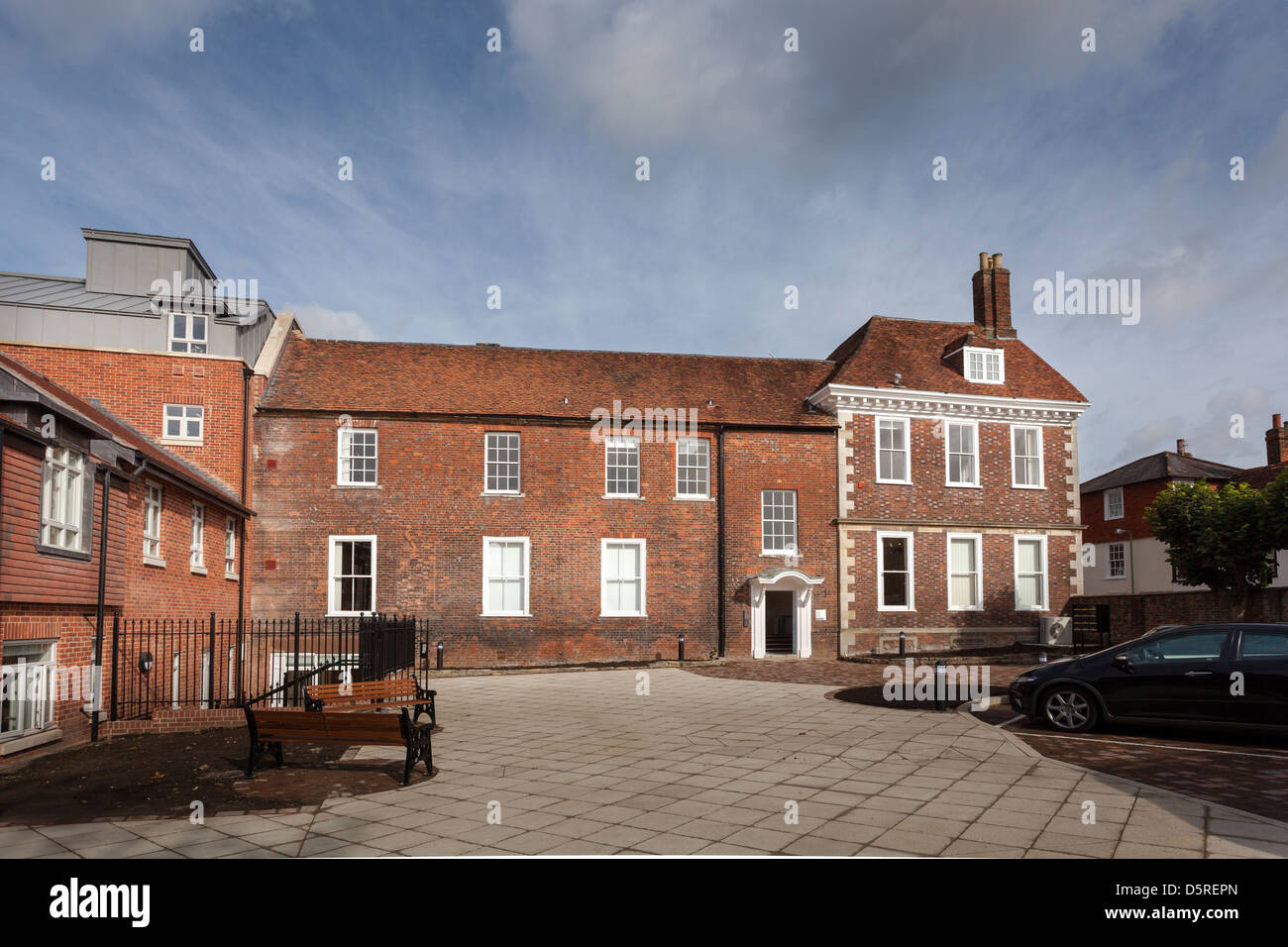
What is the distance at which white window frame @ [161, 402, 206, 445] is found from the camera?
22.5 metres

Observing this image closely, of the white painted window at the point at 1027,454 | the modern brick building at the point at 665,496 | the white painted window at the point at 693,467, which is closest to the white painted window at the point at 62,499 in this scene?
the modern brick building at the point at 665,496

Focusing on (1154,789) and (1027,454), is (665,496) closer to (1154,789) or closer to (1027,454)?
(1027,454)

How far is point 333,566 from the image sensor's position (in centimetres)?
2348

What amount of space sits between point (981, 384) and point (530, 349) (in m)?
14.1

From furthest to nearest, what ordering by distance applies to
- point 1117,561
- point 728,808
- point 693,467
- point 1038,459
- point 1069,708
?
point 1117,561
point 1038,459
point 693,467
point 1069,708
point 728,808

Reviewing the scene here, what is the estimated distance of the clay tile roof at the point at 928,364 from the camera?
27234 mm

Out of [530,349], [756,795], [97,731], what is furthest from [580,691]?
[530,349]

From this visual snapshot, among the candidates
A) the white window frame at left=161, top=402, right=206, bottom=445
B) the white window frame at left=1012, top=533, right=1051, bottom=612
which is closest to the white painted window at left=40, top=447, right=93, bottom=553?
the white window frame at left=161, top=402, right=206, bottom=445

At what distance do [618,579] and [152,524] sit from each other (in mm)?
11882

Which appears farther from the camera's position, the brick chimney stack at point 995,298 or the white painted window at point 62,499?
the brick chimney stack at point 995,298

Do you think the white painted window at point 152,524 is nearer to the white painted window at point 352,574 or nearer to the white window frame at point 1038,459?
the white painted window at point 352,574

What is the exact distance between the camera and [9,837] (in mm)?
7051

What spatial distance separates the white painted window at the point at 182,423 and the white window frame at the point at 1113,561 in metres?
41.5

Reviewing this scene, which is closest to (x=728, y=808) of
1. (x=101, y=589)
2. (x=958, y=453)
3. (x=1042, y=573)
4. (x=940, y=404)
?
(x=101, y=589)
